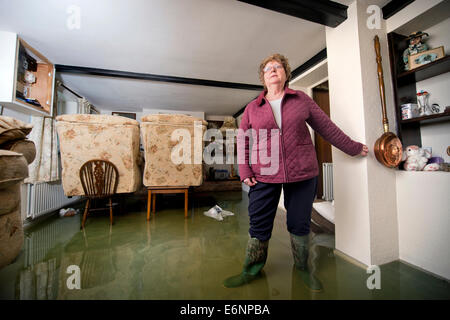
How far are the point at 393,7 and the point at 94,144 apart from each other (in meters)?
3.08

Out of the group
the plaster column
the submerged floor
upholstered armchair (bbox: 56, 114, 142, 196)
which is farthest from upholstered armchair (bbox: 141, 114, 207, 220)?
the plaster column

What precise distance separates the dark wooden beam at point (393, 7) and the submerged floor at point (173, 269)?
6.29 ft

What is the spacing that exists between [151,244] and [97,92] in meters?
3.38

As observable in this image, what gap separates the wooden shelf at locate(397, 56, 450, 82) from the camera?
3.51ft

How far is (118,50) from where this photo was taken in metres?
1.99

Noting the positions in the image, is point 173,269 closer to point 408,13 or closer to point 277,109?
point 277,109

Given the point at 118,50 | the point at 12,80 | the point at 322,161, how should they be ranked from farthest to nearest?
1. the point at 322,161
2. the point at 118,50
3. the point at 12,80

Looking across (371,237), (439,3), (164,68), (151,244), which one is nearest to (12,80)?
(164,68)

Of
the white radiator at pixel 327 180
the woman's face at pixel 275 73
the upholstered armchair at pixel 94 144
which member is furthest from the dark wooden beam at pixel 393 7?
the upholstered armchair at pixel 94 144

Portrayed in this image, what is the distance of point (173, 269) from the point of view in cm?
112

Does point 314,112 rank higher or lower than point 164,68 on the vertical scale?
lower

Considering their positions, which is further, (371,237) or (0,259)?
(371,237)

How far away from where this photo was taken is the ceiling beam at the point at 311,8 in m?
1.22

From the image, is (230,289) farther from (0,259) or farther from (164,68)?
(164,68)
